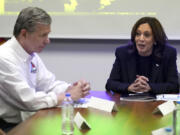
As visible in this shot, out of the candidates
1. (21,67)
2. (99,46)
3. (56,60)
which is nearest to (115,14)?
(99,46)

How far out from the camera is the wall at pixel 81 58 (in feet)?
14.8

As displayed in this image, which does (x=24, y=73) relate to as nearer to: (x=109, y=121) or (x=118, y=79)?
(x=109, y=121)

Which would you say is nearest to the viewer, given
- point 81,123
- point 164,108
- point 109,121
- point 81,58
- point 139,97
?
point 81,123

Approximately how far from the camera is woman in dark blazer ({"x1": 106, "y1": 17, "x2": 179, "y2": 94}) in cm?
304

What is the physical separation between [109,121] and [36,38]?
0.89 metres

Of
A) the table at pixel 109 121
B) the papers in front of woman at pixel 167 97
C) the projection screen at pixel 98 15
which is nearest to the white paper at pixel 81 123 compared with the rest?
the table at pixel 109 121

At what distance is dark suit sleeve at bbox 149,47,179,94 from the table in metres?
0.55

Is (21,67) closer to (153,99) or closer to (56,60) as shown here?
(153,99)

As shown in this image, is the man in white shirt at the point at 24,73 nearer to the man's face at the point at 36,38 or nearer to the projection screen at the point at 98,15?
the man's face at the point at 36,38

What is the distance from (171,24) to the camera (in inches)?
169

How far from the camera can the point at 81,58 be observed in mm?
4574

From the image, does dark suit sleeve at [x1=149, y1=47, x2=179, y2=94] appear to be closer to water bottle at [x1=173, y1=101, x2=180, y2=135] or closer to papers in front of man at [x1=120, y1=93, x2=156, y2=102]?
papers in front of man at [x1=120, y1=93, x2=156, y2=102]

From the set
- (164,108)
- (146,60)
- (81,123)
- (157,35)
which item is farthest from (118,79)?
(81,123)

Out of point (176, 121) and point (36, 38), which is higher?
point (36, 38)
